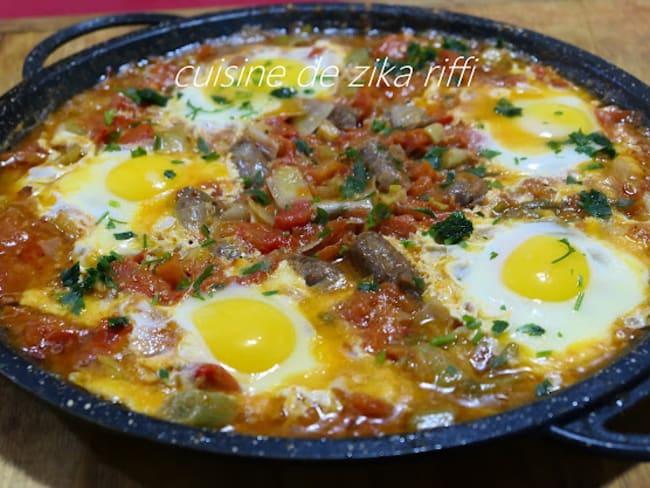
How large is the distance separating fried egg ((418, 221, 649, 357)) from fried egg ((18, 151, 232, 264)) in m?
1.59

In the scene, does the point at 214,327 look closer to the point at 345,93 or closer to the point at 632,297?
the point at 632,297

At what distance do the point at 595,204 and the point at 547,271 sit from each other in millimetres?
737

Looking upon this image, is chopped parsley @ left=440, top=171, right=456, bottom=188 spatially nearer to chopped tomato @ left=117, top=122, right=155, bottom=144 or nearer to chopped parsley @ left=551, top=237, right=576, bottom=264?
chopped parsley @ left=551, top=237, right=576, bottom=264

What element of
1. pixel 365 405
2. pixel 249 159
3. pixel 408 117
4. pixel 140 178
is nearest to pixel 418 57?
pixel 408 117

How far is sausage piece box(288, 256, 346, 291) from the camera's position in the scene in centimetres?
348

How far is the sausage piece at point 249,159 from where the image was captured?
4.23 meters

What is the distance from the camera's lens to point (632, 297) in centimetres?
332

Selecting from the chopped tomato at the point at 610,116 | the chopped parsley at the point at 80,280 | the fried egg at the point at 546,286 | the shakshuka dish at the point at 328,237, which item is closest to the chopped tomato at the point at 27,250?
the shakshuka dish at the point at 328,237

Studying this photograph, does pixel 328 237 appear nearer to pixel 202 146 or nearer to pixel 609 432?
pixel 202 146

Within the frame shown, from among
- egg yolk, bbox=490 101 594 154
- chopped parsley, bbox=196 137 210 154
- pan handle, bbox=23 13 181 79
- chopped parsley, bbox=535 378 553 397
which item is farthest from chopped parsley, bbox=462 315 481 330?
pan handle, bbox=23 13 181 79

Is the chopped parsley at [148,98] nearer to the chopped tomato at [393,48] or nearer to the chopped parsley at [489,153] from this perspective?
the chopped tomato at [393,48]

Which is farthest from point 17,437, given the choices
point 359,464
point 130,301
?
point 359,464

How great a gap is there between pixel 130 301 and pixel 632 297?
2350 mm

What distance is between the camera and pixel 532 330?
3180 mm
